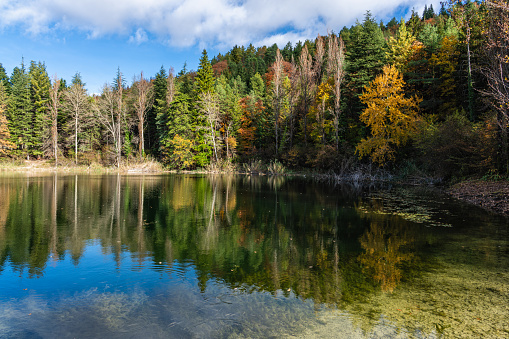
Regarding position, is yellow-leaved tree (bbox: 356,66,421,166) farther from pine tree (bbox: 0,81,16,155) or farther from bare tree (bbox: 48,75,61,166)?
pine tree (bbox: 0,81,16,155)

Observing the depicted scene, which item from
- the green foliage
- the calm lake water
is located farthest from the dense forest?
the calm lake water

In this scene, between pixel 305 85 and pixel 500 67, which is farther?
pixel 305 85

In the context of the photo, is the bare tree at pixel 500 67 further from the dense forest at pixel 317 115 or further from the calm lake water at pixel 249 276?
the calm lake water at pixel 249 276

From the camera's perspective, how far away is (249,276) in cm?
525

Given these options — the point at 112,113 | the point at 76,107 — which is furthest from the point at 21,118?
the point at 112,113

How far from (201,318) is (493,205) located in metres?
14.5

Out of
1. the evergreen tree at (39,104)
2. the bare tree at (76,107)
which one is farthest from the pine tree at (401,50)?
the evergreen tree at (39,104)

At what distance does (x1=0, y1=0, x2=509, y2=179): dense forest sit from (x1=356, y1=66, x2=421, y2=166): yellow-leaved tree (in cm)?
10

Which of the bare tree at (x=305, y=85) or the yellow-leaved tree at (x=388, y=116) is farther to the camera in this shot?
the bare tree at (x=305, y=85)

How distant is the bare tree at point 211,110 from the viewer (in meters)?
40.2

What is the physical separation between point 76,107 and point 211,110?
20.3 meters

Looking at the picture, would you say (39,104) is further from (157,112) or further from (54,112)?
(157,112)

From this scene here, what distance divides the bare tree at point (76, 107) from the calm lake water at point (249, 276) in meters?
38.5

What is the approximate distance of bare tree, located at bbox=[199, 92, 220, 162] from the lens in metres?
40.2
